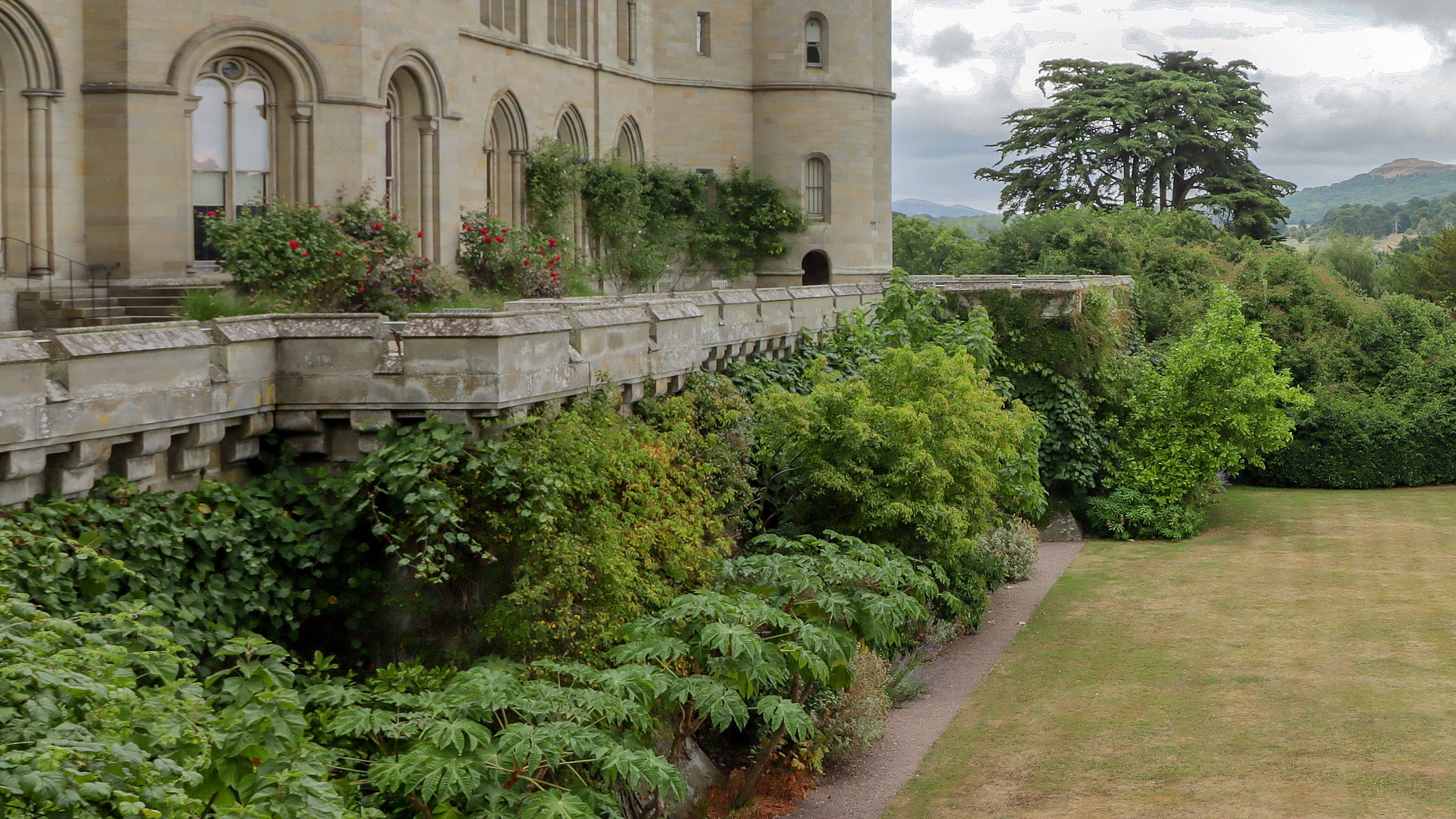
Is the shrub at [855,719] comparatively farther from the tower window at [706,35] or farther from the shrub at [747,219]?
the tower window at [706,35]

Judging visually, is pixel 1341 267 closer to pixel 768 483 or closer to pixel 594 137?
pixel 594 137

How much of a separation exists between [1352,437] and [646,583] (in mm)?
26829

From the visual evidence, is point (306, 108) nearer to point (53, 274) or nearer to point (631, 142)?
point (53, 274)

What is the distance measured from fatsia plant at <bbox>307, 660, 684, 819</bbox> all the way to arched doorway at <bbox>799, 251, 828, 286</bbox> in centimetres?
2418

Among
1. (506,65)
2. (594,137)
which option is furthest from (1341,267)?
(506,65)

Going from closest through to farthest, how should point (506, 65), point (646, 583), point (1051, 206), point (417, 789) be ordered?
point (417, 789)
point (646, 583)
point (506, 65)
point (1051, 206)

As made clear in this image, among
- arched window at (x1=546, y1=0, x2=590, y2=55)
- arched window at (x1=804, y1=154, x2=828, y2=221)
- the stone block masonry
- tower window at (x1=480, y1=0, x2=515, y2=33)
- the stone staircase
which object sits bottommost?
the stone block masonry

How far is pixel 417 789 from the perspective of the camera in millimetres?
8883

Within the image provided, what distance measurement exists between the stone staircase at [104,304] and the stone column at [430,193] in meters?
4.65

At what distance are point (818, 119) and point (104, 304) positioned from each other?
20.3 m

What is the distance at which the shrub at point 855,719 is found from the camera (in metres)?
13.8

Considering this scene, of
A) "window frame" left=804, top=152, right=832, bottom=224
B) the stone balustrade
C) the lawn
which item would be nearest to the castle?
"window frame" left=804, top=152, right=832, bottom=224

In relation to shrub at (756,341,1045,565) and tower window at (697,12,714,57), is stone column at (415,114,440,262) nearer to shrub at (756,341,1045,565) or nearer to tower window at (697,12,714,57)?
shrub at (756,341,1045,565)

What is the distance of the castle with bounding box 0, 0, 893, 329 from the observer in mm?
16125
